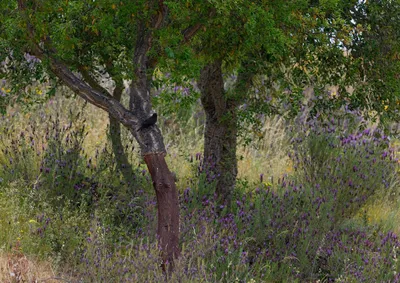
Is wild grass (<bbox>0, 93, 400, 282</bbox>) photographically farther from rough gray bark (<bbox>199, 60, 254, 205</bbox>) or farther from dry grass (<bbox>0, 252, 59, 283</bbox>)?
rough gray bark (<bbox>199, 60, 254, 205</bbox>)

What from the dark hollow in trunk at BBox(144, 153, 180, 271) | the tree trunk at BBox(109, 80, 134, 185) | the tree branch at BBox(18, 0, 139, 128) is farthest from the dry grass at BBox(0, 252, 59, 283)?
the tree trunk at BBox(109, 80, 134, 185)

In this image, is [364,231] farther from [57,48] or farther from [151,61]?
[57,48]

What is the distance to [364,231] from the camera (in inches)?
308

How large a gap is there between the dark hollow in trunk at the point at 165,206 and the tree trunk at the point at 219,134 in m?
2.23

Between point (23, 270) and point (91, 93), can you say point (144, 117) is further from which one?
point (23, 270)

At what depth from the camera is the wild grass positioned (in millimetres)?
5648

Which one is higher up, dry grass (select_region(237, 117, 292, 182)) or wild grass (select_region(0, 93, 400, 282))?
dry grass (select_region(237, 117, 292, 182))

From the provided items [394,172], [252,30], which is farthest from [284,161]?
[252,30]

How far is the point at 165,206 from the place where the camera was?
570 cm

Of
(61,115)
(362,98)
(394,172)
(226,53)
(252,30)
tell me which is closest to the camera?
(252,30)

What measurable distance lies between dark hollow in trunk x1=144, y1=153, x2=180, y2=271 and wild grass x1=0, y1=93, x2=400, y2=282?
154mm

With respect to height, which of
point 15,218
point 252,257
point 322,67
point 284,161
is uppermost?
point 322,67

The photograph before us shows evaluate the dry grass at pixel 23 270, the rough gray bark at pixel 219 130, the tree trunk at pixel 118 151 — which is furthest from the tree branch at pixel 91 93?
the rough gray bark at pixel 219 130

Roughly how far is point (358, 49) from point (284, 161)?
4002mm
